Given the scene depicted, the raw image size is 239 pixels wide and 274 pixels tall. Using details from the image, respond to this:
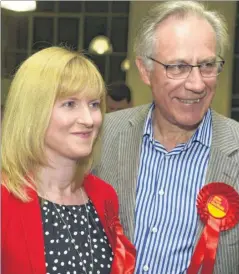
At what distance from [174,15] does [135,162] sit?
60 centimetres

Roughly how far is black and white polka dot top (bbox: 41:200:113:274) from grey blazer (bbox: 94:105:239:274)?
0.91 feet

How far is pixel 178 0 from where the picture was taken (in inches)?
98.2

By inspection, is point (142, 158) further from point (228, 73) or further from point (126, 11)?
point (126, 11)

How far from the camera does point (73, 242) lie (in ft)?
6.21

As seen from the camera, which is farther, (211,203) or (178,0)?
(178,0)

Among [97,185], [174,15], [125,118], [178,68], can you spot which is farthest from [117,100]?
[97,185]

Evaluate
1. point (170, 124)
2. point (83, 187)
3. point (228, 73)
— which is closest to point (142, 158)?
point (170, 124)

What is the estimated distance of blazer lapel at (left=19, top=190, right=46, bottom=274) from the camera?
1772 millimetres

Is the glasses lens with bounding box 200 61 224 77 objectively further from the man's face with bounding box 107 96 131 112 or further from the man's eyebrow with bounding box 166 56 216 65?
the man's face with bounding box 107 96 131 112

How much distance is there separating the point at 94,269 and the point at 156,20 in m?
1.04

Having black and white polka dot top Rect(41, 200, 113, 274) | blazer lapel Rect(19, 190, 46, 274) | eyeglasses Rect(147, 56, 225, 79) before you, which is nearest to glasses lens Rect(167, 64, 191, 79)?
eyeglasses Rect(147, 56, 225, 79)

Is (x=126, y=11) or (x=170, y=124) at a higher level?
(x=126, y=11)

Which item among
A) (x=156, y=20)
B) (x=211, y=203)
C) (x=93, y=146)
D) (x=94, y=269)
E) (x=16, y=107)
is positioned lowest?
(x=94, y=269)

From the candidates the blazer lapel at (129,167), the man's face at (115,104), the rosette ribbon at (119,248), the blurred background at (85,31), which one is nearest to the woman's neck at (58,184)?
the rosette ribbon at (119,248)
